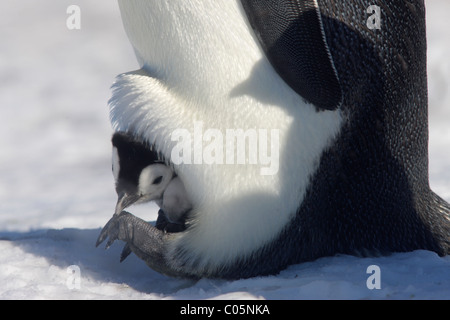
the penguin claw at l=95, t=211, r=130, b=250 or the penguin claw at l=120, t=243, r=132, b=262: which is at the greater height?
the penguin claw at l=95, t=211, r=130, b=250

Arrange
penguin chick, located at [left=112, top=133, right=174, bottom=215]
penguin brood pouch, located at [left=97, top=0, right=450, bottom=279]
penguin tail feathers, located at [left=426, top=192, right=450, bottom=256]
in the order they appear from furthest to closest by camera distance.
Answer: penguin tail feathers, located at [left=426, top=192, right=450, bottom=256]
penguin chick, located at [left=112, top=133, right=174, bottom=215]
penguin brood pouch, located at [left=97, top=0, right=450, bottom=279]

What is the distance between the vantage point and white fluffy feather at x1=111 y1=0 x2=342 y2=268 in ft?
5.19

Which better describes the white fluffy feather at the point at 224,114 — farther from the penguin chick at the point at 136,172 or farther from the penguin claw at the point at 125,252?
the penguin claw at the point at 125,252

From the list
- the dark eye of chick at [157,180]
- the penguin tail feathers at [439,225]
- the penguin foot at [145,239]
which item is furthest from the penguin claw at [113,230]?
the penguin tail feathers at [439,225]

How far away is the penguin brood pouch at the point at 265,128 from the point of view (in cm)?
158

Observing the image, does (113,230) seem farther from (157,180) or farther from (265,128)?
(265,128)

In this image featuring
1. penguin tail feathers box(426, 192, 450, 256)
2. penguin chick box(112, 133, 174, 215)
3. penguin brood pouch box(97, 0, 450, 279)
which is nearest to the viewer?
penguin brood pouch box(97, 0, 450, 279)

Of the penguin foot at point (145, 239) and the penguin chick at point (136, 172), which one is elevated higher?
the penguin chick at point (136, 172)

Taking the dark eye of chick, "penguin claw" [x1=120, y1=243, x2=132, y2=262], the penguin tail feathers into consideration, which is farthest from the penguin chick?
the penguin tail feathers

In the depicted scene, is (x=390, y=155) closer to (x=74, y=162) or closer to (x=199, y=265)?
(x=199, y=265)

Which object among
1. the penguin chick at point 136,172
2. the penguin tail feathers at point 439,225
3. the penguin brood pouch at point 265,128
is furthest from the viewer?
the penguin tail feathers at point 439,225

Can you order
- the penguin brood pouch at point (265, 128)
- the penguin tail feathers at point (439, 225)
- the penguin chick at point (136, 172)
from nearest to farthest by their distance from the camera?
1. the penguin brood pouch at point (265, 128)
2. the penguin chick at point (136, 172)
3. the penguin tail feathers at point (439, 225)

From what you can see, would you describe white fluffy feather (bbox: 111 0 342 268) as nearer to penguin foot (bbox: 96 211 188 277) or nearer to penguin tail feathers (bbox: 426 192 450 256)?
penguin foot (bbox: 96 211 188 277)
